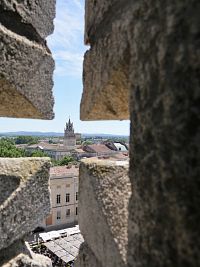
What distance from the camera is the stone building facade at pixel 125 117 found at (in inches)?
19.0

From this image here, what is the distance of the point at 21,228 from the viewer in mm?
1185

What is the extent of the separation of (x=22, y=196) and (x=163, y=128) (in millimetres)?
761

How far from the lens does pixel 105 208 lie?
37.4 inches

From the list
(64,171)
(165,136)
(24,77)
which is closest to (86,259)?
(24,77)

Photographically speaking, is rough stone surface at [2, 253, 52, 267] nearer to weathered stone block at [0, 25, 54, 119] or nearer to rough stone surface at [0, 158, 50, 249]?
rough stone surface at [0, 158, 50, 249]

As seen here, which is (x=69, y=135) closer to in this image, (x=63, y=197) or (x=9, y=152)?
(x=9, y=152)

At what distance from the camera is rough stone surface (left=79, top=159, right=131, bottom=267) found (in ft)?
2.92

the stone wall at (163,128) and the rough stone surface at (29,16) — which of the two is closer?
the stone wall at (163,128)

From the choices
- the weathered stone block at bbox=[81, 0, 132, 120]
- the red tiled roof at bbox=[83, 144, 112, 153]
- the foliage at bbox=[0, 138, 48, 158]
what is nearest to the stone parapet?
the weathered stone block at bbox=[81, 0, 132, 120]

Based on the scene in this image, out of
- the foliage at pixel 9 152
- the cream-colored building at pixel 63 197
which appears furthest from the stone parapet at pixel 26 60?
the foliage at pixel 9 152

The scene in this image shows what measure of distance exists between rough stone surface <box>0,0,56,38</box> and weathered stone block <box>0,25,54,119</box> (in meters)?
0.03

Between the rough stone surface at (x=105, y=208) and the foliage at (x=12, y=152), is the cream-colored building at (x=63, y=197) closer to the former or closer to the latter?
the foliage at (x=12, y=152)

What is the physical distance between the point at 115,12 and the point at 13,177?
64cm

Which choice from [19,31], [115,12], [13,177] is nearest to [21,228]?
[13,177]
